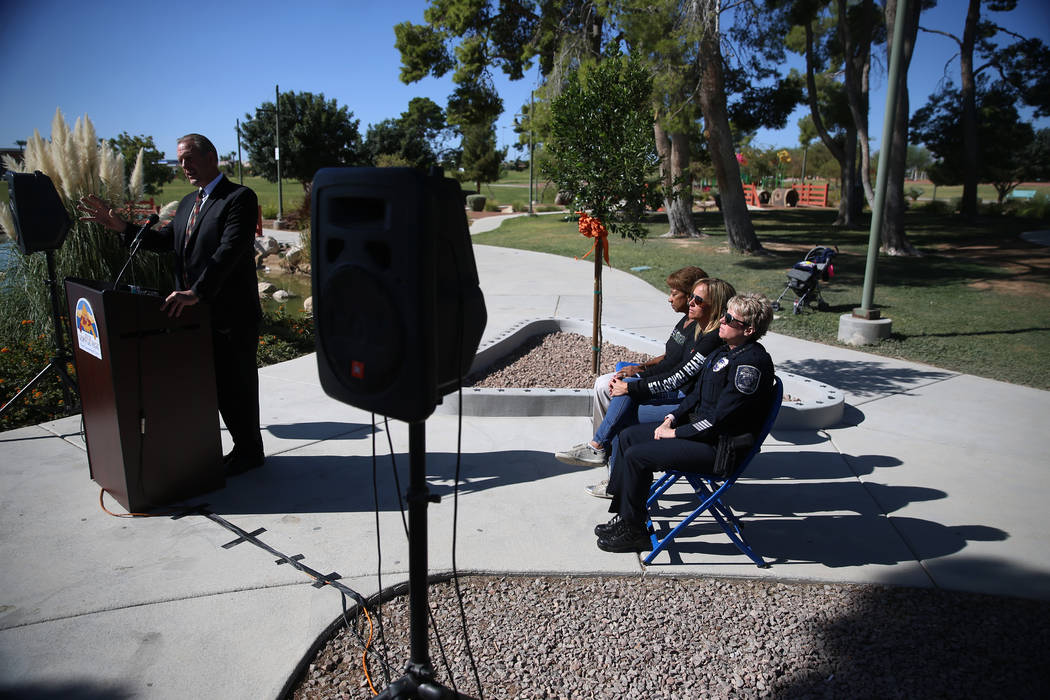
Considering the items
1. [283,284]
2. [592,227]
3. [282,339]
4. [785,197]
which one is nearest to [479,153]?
[785,197]

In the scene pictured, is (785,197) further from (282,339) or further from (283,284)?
(282,339)

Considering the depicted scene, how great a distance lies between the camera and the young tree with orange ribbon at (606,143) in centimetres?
516

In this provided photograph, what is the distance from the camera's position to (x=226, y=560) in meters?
3.20

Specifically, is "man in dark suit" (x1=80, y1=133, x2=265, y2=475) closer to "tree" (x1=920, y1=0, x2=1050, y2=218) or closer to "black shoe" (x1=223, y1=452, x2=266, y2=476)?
"black shoe" (x1=223, y1=452, x2=266, y2=476)

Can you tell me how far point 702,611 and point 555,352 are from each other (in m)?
4.02

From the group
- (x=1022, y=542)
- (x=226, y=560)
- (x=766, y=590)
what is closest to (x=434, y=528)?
(x=226, y=560)

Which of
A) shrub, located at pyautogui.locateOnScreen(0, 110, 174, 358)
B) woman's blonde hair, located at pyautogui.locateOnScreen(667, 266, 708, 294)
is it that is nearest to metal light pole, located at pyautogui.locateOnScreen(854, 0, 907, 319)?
woman's blonde hair, located at pyautogui.locateOnScreen(667, 266, 708, 294)

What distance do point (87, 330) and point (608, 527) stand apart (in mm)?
2943

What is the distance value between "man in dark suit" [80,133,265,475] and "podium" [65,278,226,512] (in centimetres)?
22

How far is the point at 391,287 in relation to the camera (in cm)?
176

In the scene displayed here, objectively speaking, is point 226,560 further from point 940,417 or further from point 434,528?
point 940,417

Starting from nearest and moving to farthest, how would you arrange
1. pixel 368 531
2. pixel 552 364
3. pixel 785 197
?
1. pixel 368 531
2. pixel 552 364
3. pixel 785 197

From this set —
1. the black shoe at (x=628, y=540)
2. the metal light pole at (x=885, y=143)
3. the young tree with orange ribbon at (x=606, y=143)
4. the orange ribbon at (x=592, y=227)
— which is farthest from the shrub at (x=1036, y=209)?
the black shoe at (x=628, y=540)

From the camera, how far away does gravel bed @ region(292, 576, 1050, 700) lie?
8.10 ft
